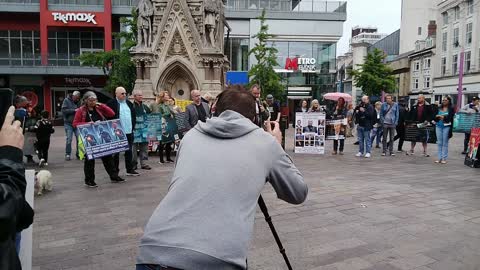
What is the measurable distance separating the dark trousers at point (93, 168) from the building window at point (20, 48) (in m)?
33.4

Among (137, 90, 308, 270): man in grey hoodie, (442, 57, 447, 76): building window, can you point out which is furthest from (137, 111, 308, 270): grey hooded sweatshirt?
(442, 57, 447, 76): building window

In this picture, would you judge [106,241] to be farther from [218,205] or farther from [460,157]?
[460,157]

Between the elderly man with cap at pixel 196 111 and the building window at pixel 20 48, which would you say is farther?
the building window at pixel 20 48

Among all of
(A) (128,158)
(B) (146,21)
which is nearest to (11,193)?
(A) (128,158)

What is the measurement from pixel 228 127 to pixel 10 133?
3.24ft

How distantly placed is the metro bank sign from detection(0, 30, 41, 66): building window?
76.6ft

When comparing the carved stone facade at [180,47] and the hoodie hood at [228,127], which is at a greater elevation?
the carved stone facade at [180,47]

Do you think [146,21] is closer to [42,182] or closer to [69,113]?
[69,113]

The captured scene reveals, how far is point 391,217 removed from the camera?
19.1ft

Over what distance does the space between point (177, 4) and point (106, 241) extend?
1245 cm

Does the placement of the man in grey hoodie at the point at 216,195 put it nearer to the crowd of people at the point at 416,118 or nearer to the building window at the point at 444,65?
the crowd of people at the point at 416,118

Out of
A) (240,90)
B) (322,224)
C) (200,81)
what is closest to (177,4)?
(200,81)

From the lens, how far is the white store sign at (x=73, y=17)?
37206 millimetres

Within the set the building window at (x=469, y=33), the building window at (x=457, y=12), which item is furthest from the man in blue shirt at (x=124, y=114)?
the building window at (x=457, y=12)
